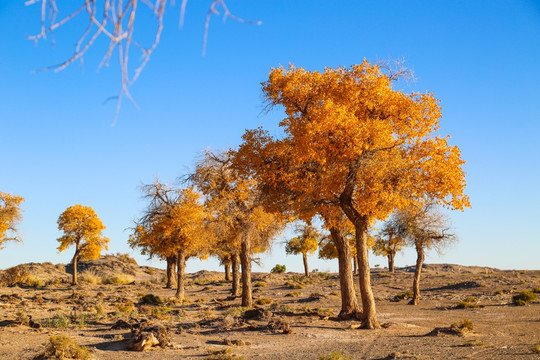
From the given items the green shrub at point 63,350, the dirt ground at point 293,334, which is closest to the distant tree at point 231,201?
the dirt ground at point 293,334

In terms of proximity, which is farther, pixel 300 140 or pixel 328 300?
pixel 328 300

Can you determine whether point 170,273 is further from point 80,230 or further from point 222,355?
point 222,355

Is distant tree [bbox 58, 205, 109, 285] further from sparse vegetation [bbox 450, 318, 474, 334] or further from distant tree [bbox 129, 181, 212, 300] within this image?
sparse vegetation [bbox 450, 318, 474, 334]

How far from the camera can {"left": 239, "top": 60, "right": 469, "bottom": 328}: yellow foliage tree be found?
1680 cm

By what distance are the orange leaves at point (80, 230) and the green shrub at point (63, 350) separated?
Result: 42242 millimetres

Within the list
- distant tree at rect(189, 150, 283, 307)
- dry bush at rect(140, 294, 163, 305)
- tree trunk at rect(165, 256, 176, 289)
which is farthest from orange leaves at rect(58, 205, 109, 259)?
distant tree at rect(189, 150, 283, 307)

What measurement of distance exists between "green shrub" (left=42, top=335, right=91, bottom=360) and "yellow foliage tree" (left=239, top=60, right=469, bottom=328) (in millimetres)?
9323

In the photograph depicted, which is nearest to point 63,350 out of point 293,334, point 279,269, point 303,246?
point 293,334

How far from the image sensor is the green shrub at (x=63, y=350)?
11.9m

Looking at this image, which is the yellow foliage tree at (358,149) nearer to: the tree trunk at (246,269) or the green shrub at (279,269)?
the tree trunk at (246,269)

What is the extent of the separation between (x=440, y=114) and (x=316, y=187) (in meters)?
5.49

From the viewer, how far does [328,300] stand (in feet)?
118

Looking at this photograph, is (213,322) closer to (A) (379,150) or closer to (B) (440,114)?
(A) (379,150)

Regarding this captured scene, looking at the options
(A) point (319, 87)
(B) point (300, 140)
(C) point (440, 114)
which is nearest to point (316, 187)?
(B) point (300, 140)
